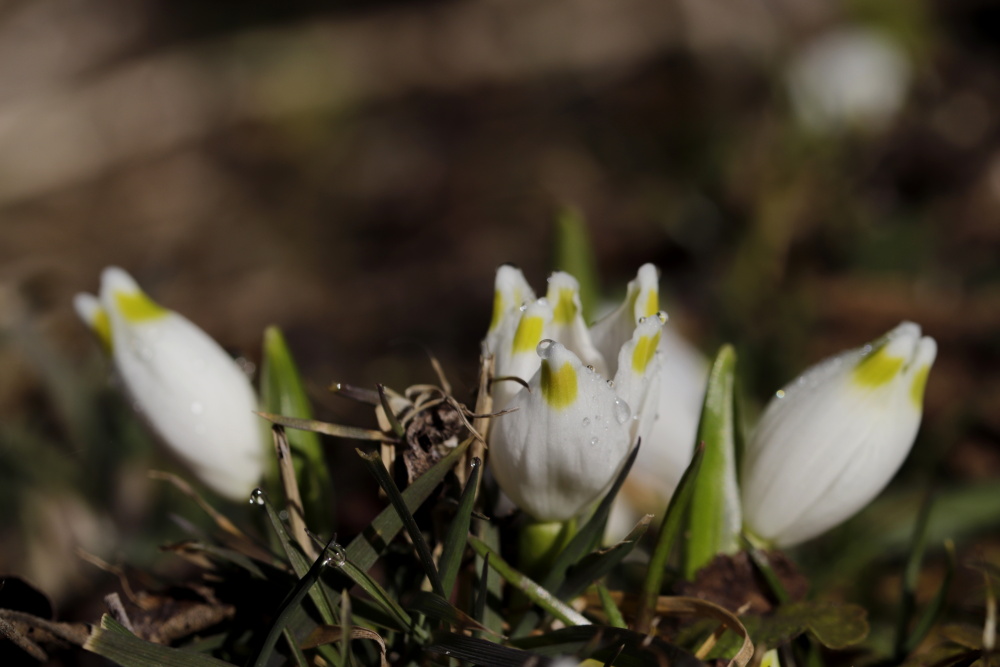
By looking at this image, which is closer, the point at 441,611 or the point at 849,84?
the point at 441,611

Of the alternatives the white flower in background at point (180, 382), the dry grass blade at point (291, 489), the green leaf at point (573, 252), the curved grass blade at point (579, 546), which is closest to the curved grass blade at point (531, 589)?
the curved grass blade at point (579, 546)

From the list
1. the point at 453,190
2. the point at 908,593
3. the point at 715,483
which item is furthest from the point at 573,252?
the point at 453,190

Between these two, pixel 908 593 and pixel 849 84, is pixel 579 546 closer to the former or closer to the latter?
pixel 908 593

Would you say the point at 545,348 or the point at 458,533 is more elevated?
the point at 545,348

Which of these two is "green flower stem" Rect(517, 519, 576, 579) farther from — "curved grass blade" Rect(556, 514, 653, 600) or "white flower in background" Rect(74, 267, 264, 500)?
"white flower in background" Rect(74, 267, 264, 500)

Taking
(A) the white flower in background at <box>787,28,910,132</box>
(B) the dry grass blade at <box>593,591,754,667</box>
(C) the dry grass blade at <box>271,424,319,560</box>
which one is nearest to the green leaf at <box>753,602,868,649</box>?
(B) the dry grass blade at <box>593,591,754,667</box>

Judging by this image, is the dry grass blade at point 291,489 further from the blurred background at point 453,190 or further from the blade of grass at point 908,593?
the blade of grass at point 908,593
